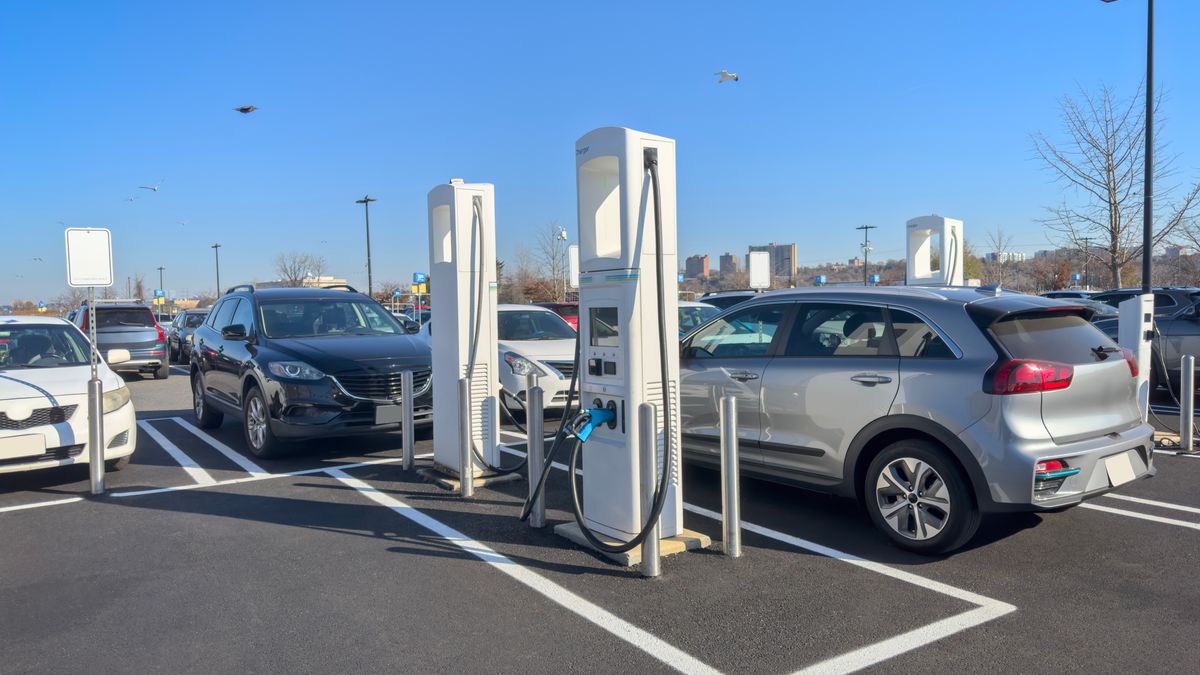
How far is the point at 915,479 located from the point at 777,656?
1815mm

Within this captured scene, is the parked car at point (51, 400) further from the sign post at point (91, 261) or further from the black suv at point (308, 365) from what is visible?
the black suv at point (308, 365)

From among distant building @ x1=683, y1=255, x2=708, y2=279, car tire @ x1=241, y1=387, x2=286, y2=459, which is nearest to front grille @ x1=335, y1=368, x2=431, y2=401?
car tire @ x1=241, y1=387, x2=286, y2=459

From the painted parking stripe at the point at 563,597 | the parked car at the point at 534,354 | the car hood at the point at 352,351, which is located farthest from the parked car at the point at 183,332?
the painted parking stripe at the point at 563,597

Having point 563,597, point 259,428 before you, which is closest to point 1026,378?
point 563,597

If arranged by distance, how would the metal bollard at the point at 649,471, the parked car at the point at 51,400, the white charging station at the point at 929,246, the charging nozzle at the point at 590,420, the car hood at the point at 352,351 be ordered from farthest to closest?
1. the white charging station at the point at 929,246
2. the car hood at the point at 352,351
3. the parked car at the point at 51,400
4. the charging nozzle at the point at 590,420
5. the metal bollard at the point at 649,471

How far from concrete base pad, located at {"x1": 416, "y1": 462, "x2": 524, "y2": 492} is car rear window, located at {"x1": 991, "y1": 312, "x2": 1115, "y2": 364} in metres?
3.94

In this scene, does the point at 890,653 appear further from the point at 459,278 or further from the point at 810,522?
the point at 459,278

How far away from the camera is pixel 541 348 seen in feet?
34.5

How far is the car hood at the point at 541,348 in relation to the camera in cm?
1034

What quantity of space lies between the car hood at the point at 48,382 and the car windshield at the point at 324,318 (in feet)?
5.54

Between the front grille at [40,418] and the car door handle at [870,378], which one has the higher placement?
the car door handle at [870,378]

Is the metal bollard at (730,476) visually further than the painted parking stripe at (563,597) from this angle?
Yes

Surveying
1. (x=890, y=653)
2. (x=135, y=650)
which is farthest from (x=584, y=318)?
(x=135, y=650)

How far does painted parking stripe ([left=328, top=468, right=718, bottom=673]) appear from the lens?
12.1ft
